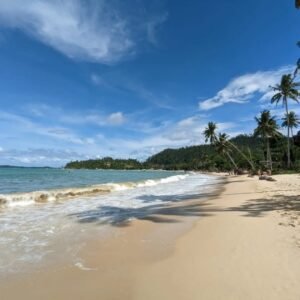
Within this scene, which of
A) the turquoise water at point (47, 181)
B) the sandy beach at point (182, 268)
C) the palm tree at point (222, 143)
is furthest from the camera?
the palm tree at point (222, 143)

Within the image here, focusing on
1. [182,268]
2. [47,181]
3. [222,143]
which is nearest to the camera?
[182,268]

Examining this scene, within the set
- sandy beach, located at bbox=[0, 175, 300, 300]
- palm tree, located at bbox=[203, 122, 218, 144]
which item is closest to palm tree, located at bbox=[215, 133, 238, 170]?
palm tree, located at bbox=[203, 122, 218, 144]

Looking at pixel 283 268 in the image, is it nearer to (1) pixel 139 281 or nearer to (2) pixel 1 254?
(1) pixel 139 281

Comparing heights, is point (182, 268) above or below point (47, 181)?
below

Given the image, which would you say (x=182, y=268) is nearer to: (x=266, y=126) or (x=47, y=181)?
(x=47, y=181)

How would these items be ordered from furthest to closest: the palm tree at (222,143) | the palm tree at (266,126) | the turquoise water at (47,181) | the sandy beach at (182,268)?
the palm tree at (222,143) < the palm tree at (266,126) < the turquoise water at (47,181) < the sandy beach at (182,268)

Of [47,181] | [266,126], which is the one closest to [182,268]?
[47,181]

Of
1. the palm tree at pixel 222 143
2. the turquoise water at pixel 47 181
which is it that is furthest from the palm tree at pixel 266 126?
the turquoise water at pixel 47 181

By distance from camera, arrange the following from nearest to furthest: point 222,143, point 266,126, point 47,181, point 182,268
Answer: point 182,268 < point 47,181 < point 266,126 < point 222,143

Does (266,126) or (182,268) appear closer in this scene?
(182,268)

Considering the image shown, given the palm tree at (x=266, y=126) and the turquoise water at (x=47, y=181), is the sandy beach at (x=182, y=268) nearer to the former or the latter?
the turquoise water at (x=47, y=181)

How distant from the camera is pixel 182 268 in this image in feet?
19.0

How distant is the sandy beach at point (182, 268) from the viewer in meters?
4.70

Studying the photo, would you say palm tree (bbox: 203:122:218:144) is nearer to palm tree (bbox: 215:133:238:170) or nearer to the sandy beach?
palm tree (bbox: 215:133:238:170)
